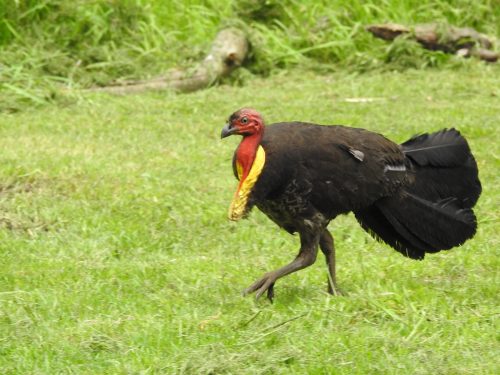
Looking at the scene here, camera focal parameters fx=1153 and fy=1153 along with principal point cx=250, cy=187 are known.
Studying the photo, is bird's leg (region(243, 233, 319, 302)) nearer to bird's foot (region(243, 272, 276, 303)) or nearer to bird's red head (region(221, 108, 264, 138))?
bird's foot (region(243, 272, 276, 303))

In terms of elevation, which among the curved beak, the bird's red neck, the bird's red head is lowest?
the bird's red neck

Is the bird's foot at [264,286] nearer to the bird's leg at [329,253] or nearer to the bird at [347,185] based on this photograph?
the bird at [347,185]

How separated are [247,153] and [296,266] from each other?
780 millimetres

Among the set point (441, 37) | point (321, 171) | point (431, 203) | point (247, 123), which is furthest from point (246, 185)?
point (441, 37)

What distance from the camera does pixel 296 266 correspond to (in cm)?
648

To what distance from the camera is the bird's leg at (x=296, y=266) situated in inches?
253

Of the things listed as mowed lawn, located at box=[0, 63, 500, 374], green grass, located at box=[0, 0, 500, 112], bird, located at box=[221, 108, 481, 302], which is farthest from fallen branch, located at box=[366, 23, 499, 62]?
bird, located at box=[221, 108, 481, 302]

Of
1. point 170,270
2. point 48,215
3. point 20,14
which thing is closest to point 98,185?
point 48,215

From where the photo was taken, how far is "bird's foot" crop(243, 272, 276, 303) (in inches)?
251

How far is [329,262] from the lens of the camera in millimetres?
6789

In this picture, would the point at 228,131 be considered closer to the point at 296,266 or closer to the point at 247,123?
the point at 247,123

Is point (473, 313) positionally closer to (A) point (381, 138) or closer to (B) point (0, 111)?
(A) point (381, 138)

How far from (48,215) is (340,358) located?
3687 millimetres

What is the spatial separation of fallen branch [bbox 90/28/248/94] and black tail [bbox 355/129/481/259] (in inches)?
261
